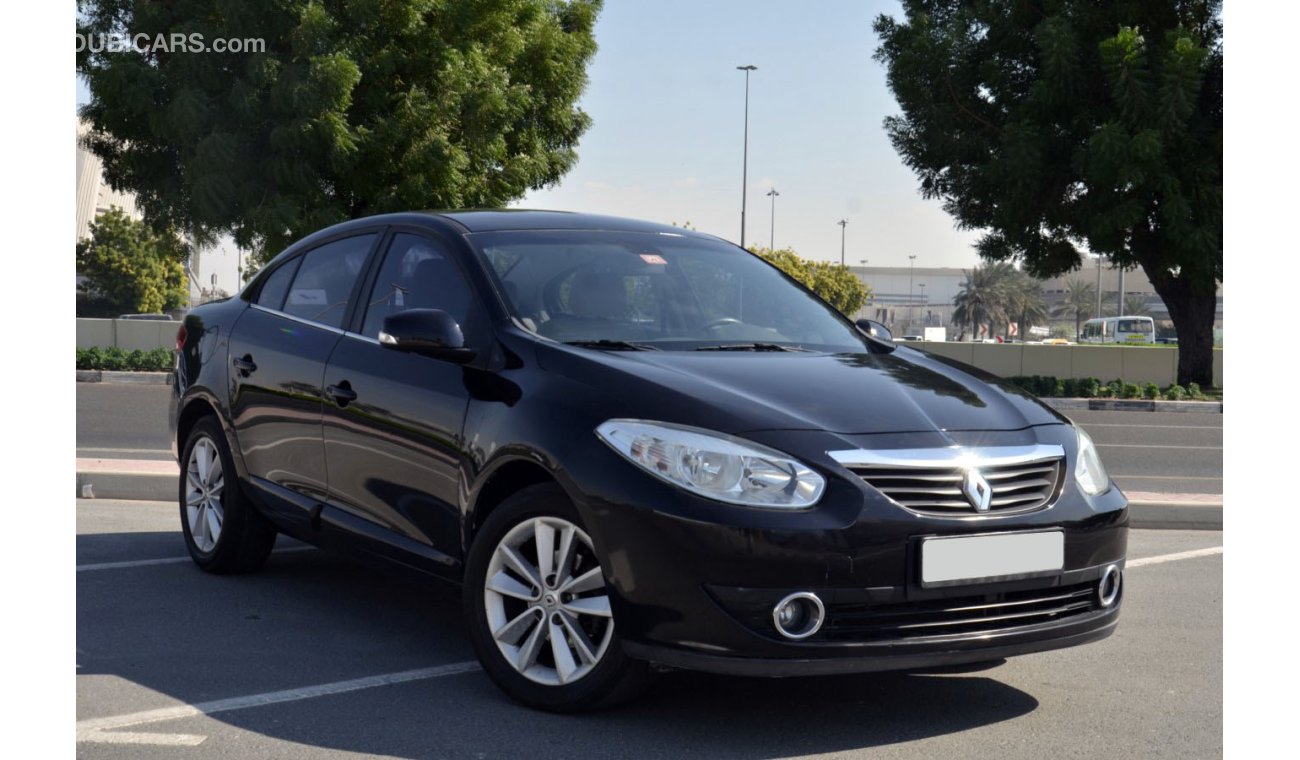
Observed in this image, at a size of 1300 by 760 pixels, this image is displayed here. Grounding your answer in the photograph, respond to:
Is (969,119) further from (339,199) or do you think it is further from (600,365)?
(600,365)

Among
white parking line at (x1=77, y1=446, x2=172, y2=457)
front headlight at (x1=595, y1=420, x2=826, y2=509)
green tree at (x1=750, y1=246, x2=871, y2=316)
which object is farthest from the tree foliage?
front headlight at (x1=595, y1=420, x2=826, y2=509)

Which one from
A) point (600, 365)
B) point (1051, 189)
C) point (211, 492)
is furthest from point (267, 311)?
point (1051, 189)

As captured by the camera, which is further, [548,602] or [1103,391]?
[1103,391]

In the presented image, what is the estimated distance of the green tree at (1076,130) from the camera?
24.5 meters

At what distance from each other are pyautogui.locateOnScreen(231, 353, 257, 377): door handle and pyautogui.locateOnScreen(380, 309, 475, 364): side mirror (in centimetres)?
152

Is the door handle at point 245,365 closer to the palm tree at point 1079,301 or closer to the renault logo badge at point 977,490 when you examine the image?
the renault logo badge at point 977,490

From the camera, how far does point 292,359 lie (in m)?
5.55

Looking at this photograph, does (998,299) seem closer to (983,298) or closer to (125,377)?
(983,298)

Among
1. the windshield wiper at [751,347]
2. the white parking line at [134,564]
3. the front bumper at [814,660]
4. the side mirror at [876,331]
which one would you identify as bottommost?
the white parking line at [134,564]

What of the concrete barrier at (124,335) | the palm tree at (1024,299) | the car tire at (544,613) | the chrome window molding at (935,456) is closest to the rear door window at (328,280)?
the car tire at (544,613)

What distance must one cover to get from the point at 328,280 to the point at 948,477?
292 centimetres

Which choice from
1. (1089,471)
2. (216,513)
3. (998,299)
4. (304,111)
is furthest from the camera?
(998,299)

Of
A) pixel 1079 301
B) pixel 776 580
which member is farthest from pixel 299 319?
pixel 1079 301

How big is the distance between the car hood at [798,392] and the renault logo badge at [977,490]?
182 mm
